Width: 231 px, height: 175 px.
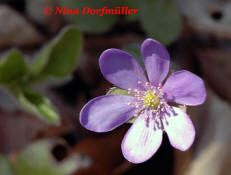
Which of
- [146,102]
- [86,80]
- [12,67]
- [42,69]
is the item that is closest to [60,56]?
[42,69]

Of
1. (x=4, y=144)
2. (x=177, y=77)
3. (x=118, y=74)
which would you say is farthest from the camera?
(x=4, y=144)

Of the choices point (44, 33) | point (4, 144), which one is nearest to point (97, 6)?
point (44, 33)

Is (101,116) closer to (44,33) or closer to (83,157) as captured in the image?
(83,157)

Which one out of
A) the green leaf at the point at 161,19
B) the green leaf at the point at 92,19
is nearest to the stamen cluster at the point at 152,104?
the green leaf at the point at 161,19

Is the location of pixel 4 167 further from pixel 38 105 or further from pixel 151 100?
pixel 151 100

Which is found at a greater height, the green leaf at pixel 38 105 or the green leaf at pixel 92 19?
the green leaf at pixel 92 19

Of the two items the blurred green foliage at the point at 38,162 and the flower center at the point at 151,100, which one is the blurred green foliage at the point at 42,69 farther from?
the flower center at the point at 151,100

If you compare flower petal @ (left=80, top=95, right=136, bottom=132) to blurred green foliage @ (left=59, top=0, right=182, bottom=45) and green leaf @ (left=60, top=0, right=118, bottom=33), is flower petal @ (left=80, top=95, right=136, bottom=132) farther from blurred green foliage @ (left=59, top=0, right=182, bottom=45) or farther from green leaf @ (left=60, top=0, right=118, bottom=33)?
green leaf @ (left=60, top=0, right=118, bottom=33)
